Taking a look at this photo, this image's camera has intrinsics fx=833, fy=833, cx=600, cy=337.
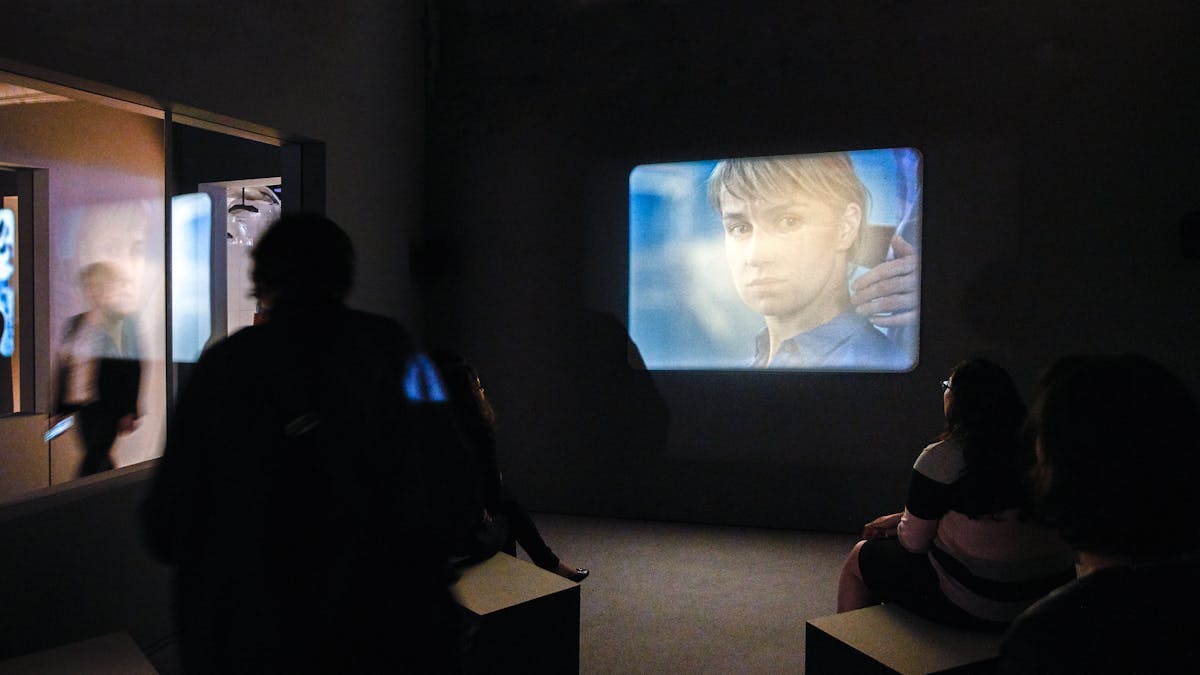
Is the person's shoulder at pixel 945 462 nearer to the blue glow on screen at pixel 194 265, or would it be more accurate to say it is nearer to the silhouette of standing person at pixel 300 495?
the silhouette of standing person at pixel 300 495

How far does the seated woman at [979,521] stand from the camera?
2.27 metres

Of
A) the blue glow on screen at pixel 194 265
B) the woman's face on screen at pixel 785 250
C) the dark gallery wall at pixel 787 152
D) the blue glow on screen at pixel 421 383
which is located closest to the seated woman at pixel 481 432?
the blue glow on screen at pixel 421 383

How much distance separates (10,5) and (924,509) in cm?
324

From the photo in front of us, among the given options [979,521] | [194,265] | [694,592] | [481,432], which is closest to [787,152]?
[694,592]


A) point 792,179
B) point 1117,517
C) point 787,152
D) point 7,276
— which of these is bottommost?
point 1117,517

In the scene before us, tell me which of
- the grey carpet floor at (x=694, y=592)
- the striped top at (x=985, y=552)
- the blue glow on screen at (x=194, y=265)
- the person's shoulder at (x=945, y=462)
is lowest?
the grey carpet floor at (x=694, y=592)

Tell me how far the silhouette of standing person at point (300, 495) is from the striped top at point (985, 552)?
60.0 inches

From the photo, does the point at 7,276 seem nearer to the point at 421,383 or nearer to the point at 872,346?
the point at 421,383

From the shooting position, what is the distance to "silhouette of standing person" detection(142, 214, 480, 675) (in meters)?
1.33

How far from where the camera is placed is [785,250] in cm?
490

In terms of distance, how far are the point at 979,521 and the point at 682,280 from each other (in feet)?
9.90

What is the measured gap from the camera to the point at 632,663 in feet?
10.4

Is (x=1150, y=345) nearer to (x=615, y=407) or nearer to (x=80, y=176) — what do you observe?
(x=615, y=407)

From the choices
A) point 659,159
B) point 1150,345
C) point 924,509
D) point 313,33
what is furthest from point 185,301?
point 1150,345
